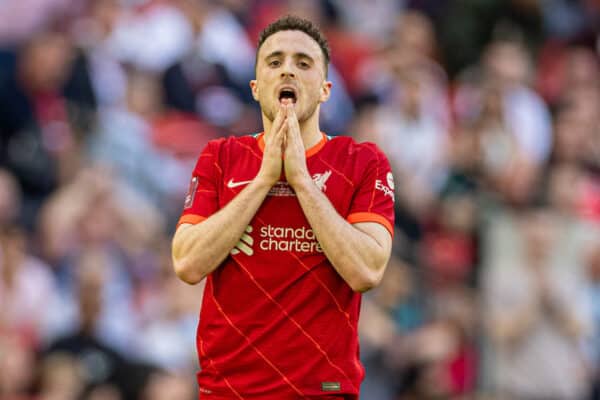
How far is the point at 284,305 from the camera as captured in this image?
4.35 m

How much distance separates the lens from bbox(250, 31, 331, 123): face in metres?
4.50

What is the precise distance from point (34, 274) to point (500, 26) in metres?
6.97

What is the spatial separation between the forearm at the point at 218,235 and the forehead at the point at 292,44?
611mm

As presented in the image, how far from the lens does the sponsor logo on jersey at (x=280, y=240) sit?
439 centimetres

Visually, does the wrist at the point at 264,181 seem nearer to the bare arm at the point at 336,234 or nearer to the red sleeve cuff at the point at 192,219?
the bare arm at the point at 336,234

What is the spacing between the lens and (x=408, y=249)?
1031cm

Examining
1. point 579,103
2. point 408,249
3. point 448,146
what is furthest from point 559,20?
point 408,249

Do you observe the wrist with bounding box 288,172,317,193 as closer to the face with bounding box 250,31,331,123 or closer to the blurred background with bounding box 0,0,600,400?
the face with bounding box 250,31,331,123

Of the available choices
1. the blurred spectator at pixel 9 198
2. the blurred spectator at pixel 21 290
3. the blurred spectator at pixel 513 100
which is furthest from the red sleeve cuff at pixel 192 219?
the blurred spectator at pixel 513 100

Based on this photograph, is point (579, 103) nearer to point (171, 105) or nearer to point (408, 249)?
point (408, 249)

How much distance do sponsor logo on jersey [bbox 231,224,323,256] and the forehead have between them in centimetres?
77

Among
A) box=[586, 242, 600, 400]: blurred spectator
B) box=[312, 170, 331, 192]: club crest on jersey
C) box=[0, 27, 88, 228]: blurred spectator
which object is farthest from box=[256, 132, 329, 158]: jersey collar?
box=[586, 242, 600, 400]: blurred spectator

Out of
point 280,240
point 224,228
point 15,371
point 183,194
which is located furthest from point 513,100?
point 224,228

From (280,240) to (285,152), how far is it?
370mm
